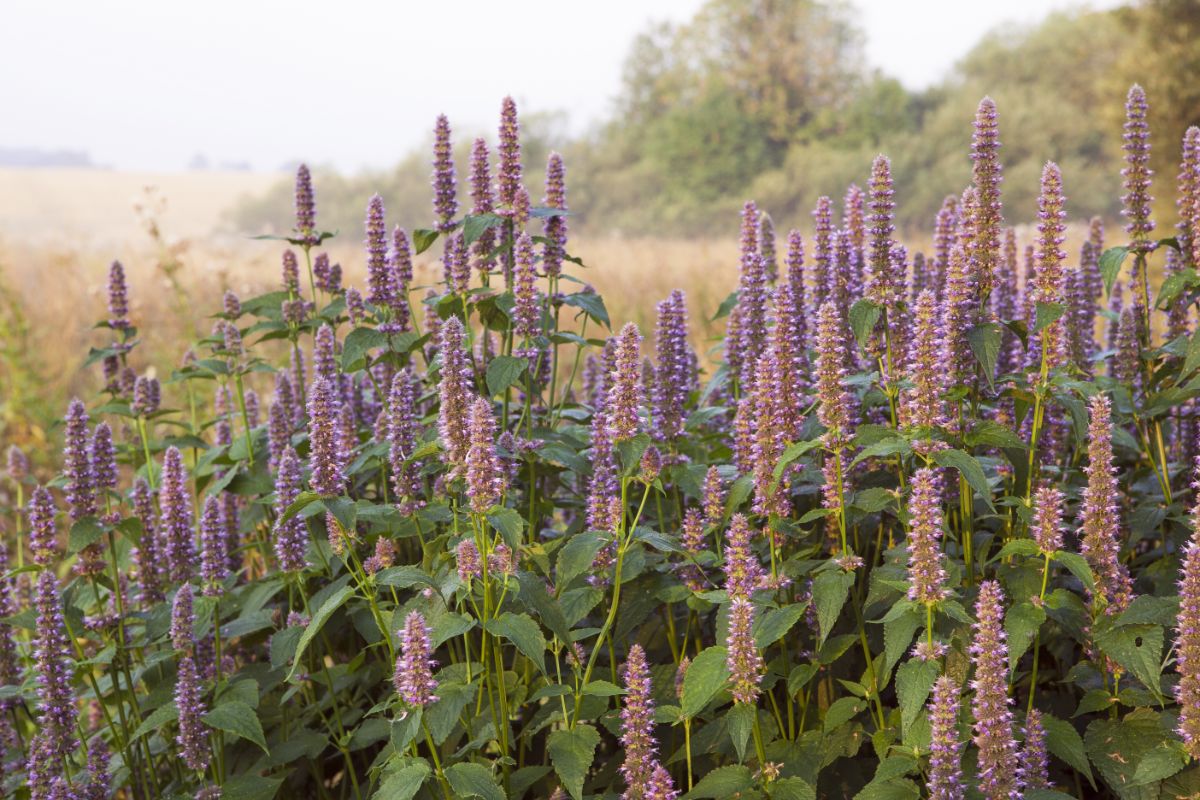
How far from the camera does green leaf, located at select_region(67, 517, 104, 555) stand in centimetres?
363

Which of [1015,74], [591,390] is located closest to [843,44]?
[1015,74]

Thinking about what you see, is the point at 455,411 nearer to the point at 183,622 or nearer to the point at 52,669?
the point at 183,622

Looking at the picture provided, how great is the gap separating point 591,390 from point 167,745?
89.4 inches

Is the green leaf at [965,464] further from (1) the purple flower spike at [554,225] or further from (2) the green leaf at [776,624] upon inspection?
(1) the purple flower spike at [554,225]

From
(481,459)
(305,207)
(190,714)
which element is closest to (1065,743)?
(481,459)

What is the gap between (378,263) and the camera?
4.05 meters

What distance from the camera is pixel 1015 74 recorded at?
5184 centimetres

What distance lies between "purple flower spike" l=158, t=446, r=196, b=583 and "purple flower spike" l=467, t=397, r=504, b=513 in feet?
5.31

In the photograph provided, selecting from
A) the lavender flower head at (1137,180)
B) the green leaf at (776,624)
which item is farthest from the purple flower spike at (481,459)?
the lavender flower head at (1137,180)

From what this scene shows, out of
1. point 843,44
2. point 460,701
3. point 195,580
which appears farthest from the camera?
point 843,44

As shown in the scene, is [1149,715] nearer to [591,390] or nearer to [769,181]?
[591,390]

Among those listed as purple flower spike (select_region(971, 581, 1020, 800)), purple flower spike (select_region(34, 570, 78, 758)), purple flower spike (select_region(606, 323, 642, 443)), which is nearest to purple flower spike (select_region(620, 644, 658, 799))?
purple flower spike (select_region(606, 323, 642, 443))

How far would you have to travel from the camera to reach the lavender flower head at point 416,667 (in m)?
2.76

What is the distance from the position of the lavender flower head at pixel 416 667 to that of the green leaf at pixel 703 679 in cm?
66
